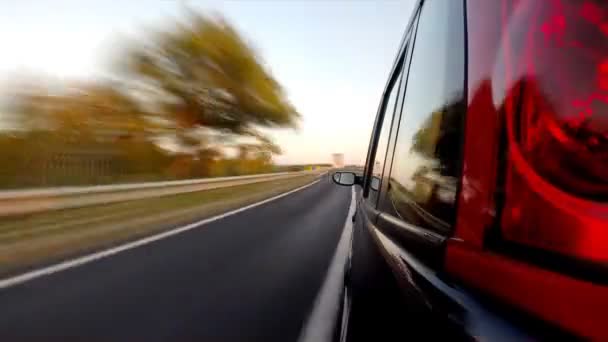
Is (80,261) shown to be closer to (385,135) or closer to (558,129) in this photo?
(385,135)

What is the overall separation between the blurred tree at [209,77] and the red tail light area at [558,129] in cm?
2219

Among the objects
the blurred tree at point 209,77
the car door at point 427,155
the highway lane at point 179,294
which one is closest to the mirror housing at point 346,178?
the highway lane at point 179,294

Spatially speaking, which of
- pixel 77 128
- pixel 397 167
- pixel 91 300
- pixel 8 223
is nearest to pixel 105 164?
pixel 77 128

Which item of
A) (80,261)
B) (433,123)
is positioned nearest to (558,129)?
(433,123)

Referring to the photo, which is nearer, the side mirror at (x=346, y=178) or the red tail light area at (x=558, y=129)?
the red tail light area at (x=558, y=129)

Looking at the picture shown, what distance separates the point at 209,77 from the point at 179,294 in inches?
926

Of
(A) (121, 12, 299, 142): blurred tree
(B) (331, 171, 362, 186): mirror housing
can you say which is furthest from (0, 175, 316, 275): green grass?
(A) (121, 12, 299, 142): blurred tree

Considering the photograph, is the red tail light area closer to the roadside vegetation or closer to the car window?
the car window

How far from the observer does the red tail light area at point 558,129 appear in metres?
0.82

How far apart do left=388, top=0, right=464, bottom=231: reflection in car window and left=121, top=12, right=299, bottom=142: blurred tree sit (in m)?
21.3

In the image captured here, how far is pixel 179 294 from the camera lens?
14.9ft

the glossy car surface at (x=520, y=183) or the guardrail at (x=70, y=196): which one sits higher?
the glossy car surface at (x=520, y=183)

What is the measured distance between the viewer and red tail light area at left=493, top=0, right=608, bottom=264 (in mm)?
818

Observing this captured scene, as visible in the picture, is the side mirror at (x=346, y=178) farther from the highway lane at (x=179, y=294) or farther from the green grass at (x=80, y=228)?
the green grass at (x=80, y=228)
